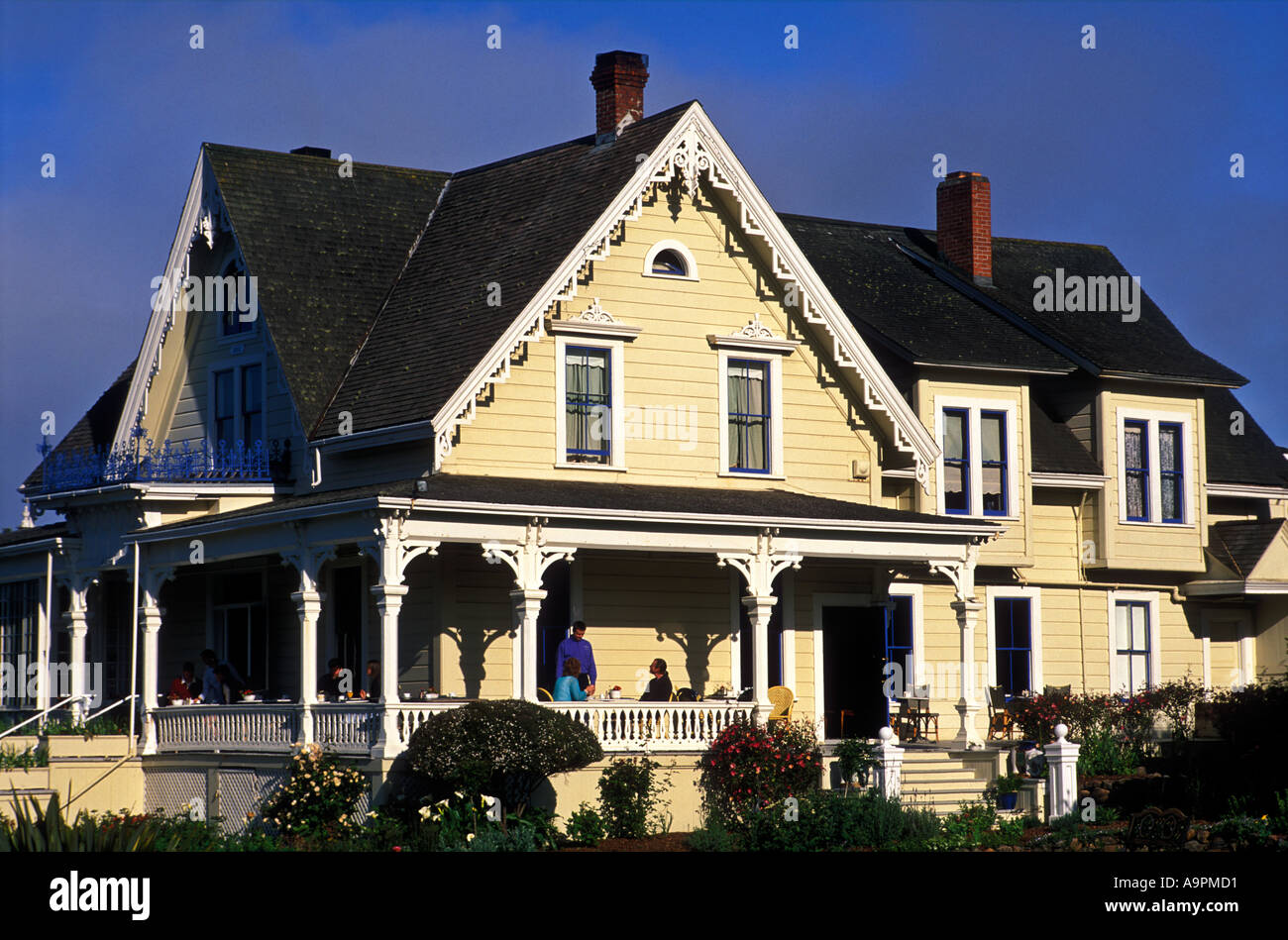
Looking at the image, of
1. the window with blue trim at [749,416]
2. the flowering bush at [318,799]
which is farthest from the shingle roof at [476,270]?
the flowering bush at [318,799]

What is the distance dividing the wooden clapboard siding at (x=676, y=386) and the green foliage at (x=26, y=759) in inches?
292

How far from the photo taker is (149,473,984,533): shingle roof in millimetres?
25578

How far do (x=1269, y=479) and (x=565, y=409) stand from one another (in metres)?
16.8

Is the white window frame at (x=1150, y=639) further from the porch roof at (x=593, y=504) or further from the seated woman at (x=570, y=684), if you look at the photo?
the seated woman at (x=570, y=684)

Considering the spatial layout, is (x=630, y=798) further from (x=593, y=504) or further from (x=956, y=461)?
(x=956, y=461)

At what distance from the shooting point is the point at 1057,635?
114 feet

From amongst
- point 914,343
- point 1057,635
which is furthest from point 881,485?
point 1057,635

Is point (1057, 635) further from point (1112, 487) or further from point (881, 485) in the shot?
point (881, 485)

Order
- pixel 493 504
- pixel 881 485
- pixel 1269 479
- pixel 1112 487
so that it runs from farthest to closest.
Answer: pixel 1269 479, pixel 1112 487, pixel 881 485, pixel 493 504

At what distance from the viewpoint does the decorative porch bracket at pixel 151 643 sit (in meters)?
28.2

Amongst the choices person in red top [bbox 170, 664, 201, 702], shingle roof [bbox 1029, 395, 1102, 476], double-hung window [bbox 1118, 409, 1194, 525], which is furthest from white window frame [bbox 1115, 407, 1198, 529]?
person in red top [bbox 170, 664, 201, 702]
